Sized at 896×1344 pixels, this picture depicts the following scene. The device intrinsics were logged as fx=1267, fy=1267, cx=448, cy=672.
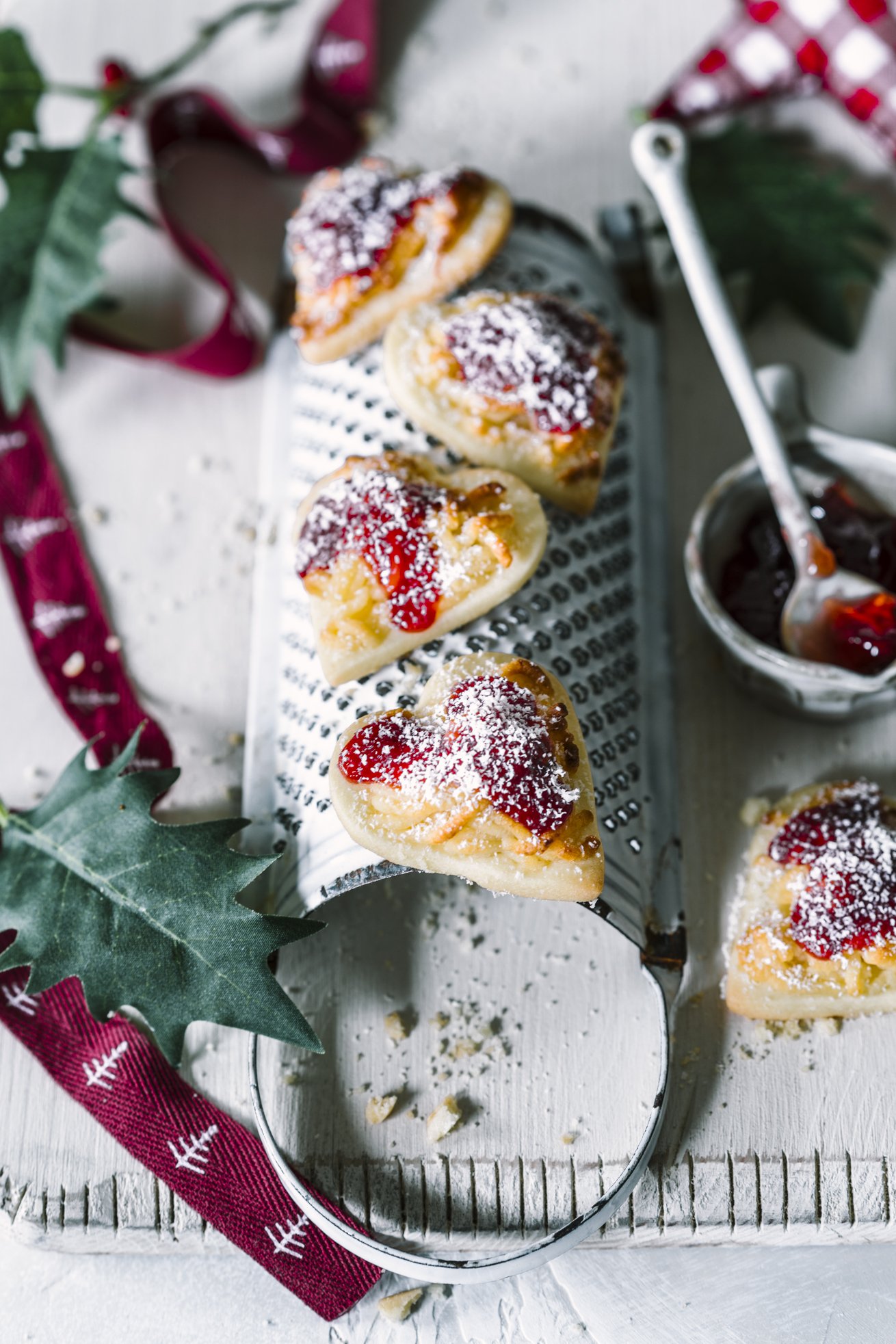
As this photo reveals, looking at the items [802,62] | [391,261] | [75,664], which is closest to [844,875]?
[391,261]

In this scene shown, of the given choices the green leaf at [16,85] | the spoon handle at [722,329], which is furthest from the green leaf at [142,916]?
the green leaf at [16,85]

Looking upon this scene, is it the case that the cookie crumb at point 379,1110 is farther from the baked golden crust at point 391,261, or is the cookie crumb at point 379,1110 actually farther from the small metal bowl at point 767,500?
the baked golden crust at point 391,261

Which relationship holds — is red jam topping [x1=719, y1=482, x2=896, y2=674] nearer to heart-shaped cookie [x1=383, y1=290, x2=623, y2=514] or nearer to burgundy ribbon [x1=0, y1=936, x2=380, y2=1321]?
heart-shaped cookie [x1=383, y1=290, x2=623, y2=514]

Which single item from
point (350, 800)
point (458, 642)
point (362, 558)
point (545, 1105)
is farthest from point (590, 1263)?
point (362, 558)

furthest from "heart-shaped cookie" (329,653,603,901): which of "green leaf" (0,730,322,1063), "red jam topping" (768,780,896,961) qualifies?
"red jam topping" (768,780,896,961)

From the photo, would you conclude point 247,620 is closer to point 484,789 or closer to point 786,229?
point 484,789

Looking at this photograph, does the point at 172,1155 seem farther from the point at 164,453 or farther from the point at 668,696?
the point at 164,453
